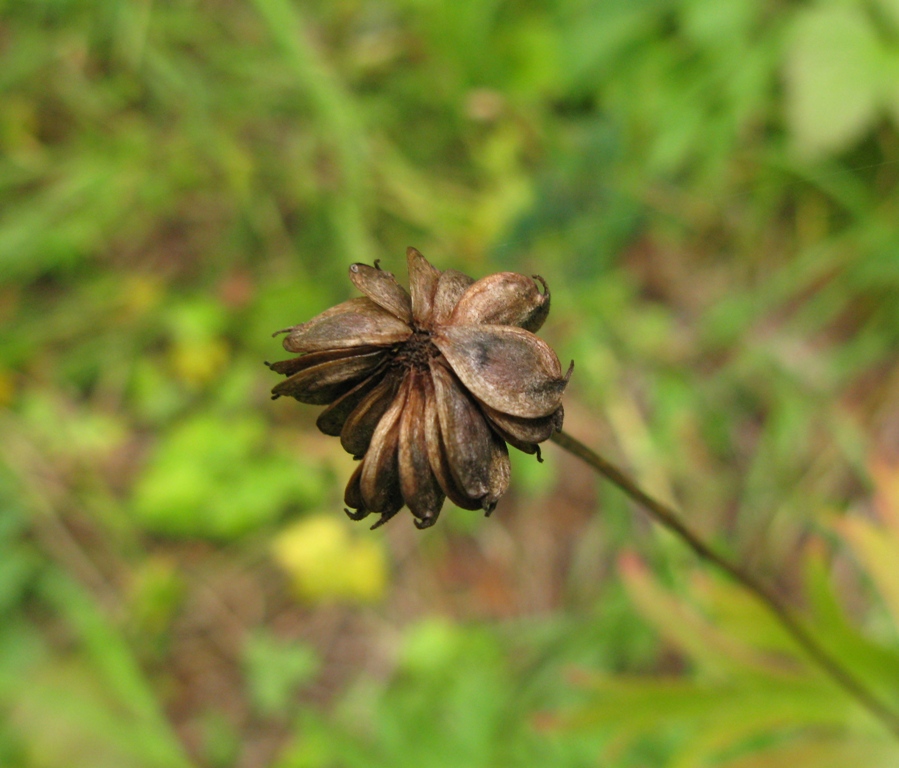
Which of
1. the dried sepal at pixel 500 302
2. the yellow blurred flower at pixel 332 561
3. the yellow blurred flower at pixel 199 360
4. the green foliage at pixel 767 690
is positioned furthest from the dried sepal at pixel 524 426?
the yellow blurred flower at pixel 199 360

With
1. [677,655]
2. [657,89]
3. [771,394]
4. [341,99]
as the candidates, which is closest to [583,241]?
[657,89]

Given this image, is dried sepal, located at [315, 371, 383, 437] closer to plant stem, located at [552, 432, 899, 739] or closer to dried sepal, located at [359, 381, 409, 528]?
dried sepal, located at [359, 381, 409, 528]

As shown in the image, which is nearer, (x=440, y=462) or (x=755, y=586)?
(x=440, y=462)

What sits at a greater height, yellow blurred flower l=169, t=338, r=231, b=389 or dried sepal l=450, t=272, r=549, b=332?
yellow blurred flower l=169, t=338, r=231, b=389

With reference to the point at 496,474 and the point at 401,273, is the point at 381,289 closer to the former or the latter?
the point at 496,474

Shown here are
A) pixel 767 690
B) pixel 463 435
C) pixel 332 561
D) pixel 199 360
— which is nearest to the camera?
pixel 463 435

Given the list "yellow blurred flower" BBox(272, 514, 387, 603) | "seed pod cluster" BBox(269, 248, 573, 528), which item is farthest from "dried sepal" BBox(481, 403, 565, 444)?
"yellow blurred flower" BBox(272, 514, 387, 603)

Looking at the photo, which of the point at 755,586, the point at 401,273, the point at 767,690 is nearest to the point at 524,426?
the point at 755,586

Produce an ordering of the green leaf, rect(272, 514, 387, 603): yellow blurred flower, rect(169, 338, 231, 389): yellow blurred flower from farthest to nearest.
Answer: rect(169, 338, 231, 389): yellow blurred flower < rect(272, 514, 387, 603): yellow blurred flower < the green leaf
